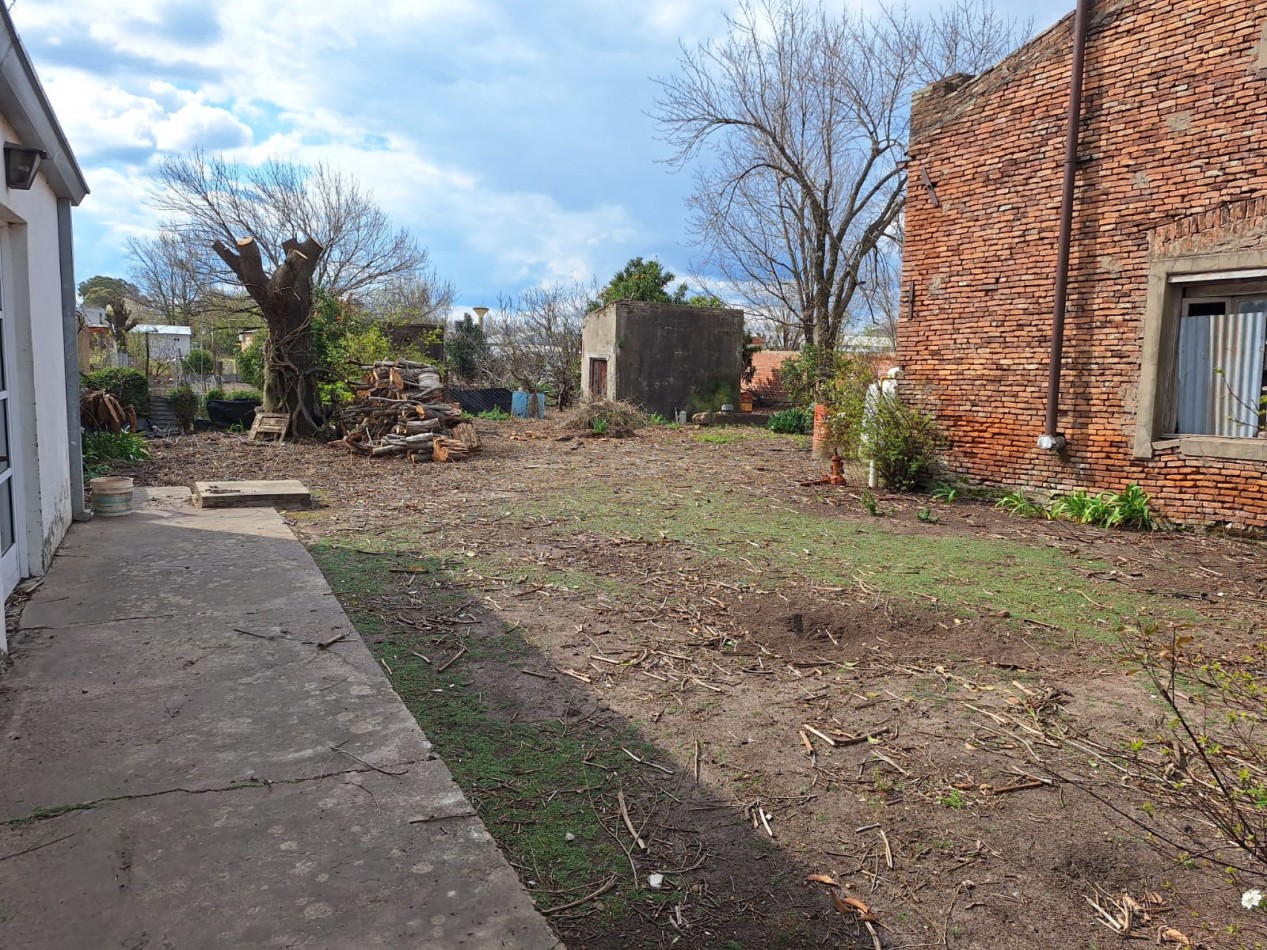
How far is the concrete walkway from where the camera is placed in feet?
6.97

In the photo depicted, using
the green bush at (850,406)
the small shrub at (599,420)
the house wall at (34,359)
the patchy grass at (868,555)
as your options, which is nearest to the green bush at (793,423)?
the small shrub at (599,420)

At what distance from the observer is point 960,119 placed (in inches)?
396

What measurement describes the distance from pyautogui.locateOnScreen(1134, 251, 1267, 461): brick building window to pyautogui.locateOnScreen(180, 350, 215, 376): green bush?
24.6 m

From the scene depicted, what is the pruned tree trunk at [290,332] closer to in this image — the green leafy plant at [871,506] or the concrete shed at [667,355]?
the concrete shed at [667,355]

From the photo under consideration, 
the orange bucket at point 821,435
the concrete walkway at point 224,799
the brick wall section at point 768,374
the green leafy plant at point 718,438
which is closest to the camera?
the concrete walkway at point 224,799

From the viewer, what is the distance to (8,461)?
5.09 meters

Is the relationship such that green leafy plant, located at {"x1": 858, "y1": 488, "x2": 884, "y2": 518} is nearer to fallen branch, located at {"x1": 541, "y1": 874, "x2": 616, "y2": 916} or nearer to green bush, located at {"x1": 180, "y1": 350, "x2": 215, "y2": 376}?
fallen branch, located at {"x1": 541, "y1": 874, "x2": 616, "y2": 916}

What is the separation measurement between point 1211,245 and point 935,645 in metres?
5.89

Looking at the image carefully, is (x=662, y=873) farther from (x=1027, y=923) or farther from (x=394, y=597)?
(x=394, y=597)

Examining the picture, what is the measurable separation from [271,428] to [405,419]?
2528 millimetres

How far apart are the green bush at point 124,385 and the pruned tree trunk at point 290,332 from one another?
8.88 feet

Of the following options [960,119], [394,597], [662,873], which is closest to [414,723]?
[662,873]

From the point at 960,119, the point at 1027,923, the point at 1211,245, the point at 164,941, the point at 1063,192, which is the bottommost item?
the point at 1027,923

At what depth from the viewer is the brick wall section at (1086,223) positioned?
798cm
